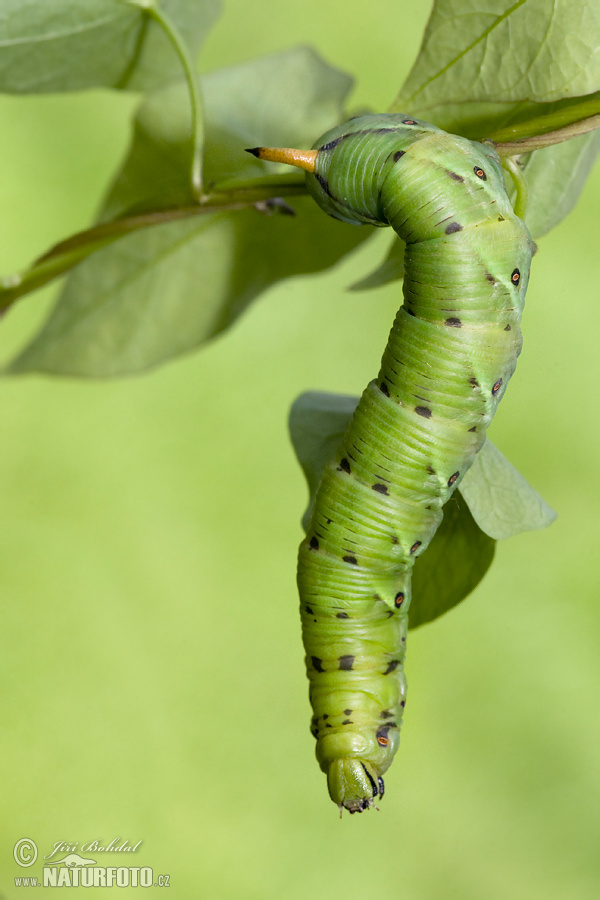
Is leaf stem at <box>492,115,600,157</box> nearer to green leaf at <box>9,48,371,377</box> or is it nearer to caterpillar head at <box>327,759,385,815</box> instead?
green leaf at <box>9,48,371,377</box>

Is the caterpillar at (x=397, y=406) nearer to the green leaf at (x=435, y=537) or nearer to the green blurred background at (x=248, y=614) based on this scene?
the green leaf at (x=435, y=537)

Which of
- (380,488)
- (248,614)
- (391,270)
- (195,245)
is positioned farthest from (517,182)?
(248,614)

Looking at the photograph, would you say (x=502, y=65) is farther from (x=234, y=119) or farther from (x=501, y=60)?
(x=234, y=119)

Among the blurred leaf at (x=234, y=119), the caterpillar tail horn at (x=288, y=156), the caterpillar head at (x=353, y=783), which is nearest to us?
the caterpillar tail horn at (x=288, y=156)

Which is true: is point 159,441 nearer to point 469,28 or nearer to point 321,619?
point 321,619

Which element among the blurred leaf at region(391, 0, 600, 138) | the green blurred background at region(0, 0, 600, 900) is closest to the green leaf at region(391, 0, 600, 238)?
the blurred leaf at region(391, 0, 600, 138)

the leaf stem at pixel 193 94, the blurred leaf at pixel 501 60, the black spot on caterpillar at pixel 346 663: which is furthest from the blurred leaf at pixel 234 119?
the black spot on caterpillar at pixel 346 663
